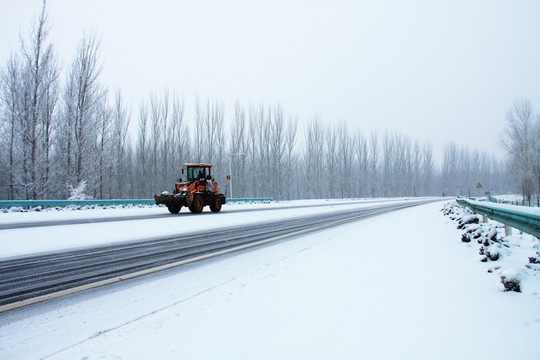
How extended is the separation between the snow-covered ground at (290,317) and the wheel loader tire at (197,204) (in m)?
11.9

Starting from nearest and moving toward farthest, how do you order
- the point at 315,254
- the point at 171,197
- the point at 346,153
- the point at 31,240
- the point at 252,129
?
1. the point at 315,254
2. the point at 31,240
3. the point at 171,197
4. the point at 252,129
5. the point at 346,153

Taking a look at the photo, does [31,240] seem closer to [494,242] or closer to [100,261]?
[100,261]

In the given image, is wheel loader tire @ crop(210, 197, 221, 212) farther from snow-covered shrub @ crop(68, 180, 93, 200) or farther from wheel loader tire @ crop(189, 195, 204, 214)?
snow-covered shrub @ crop(68, 180, 93, 200)

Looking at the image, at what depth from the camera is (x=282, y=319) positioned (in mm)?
2869

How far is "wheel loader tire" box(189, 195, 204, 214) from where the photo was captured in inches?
648

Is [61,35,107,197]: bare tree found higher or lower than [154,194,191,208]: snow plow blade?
higher

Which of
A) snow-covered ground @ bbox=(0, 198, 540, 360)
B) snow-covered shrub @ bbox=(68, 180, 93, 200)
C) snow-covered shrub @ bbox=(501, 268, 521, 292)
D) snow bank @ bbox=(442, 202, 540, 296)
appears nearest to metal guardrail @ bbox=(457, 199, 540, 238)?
snow bank @ bbox=(442, 202, 540, 296)

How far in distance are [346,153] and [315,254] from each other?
181 ft

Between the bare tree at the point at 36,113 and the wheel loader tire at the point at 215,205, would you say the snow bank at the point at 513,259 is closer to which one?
Result: the wheel loader tire at the point at 215,205

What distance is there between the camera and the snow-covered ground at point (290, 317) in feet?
7.52

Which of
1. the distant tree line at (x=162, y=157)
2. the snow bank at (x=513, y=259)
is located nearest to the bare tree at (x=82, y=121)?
the distant tree line at (x=162, y=157)

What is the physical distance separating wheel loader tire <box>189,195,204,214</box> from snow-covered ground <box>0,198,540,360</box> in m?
11.9

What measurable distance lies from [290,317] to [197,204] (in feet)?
46.9

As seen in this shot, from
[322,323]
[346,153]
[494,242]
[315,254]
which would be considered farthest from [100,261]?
[346,153]
